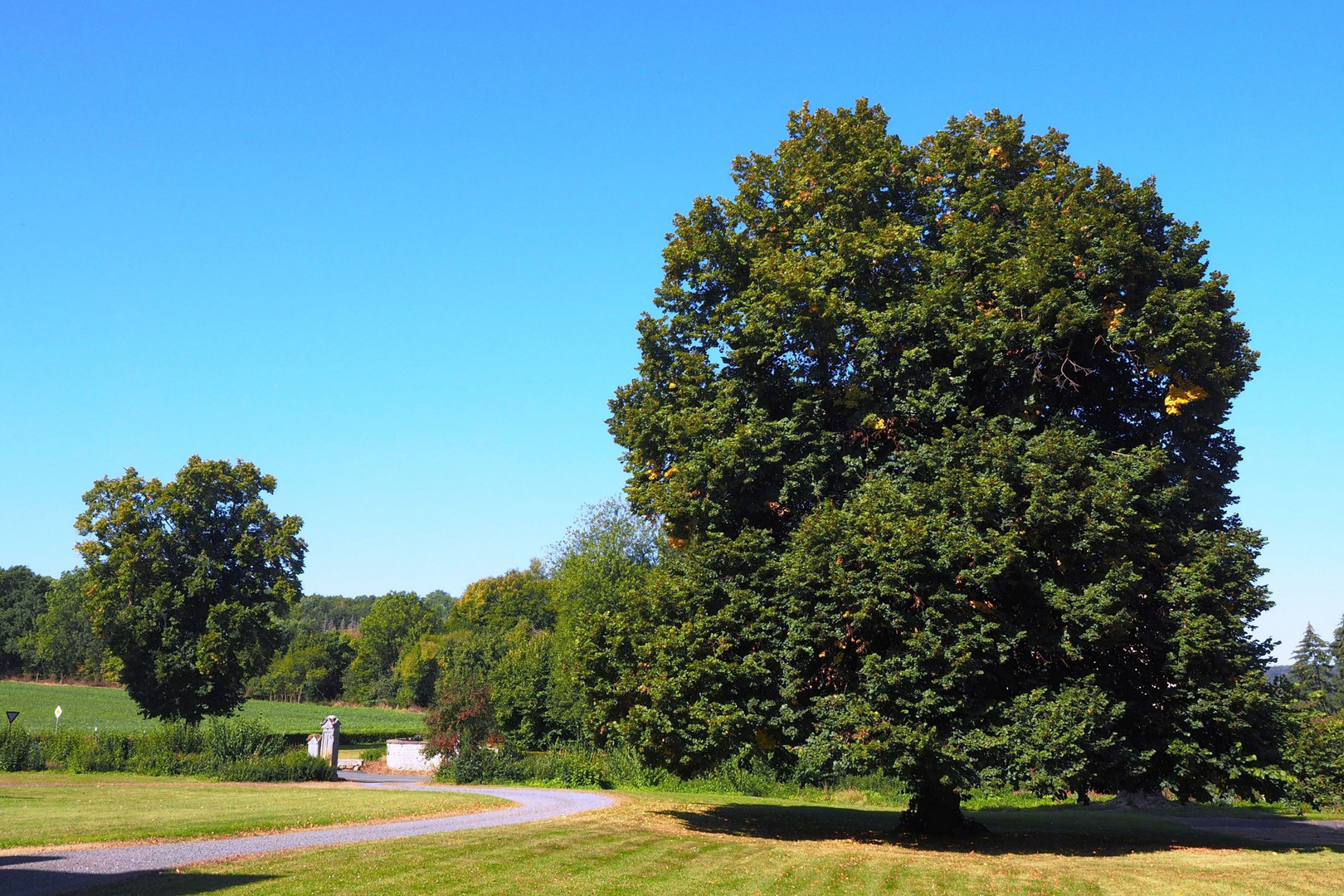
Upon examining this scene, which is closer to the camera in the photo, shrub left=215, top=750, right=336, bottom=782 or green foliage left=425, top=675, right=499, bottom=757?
shrub left=215, top=750, right=336, bottom=782

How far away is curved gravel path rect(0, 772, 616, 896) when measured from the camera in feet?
40.6

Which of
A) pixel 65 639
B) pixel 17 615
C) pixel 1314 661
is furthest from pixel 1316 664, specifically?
pixel 17 615

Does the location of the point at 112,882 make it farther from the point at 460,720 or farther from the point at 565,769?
the point at 460,720

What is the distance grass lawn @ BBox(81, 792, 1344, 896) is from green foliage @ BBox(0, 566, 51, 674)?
434ft

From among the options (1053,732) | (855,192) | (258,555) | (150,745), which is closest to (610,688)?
(1053,732)

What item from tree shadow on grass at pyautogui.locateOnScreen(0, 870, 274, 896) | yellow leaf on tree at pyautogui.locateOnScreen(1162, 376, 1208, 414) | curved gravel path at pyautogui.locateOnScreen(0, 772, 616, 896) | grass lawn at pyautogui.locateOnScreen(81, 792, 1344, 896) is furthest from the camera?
yellow leaf on tree at pyautogui.locateOnScreen(1162, 376, 1208, 414)

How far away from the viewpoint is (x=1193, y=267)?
19.4 m

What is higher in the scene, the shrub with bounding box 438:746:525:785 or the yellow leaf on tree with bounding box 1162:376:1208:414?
the yellow leaf on tree with bounding box 1162:376:1208:414

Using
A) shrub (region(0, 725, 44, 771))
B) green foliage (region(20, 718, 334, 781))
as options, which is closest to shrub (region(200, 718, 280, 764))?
green foliage (region(20, 718, 334, 781))

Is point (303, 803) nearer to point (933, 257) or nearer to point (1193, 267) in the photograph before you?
point (933, 257)

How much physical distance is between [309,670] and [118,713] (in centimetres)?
4342

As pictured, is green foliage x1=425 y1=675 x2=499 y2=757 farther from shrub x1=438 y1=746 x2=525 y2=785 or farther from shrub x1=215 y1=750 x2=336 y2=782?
shrub x1=215 y1=750 x2=336 y2=782

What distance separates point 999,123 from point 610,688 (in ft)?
54.9

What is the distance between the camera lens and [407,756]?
4591cm
